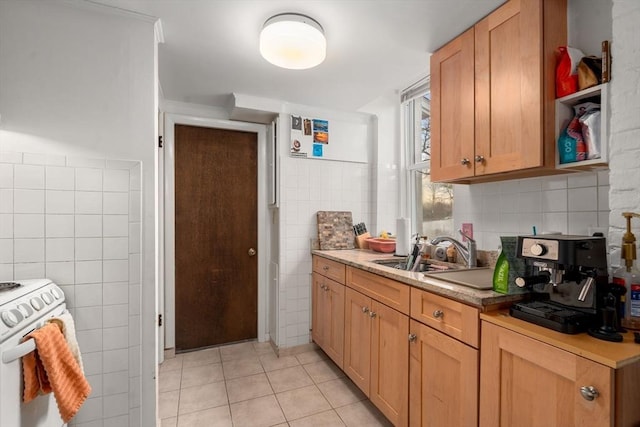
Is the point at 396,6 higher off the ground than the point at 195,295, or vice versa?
the point at 396,6

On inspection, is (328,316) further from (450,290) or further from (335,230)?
(450,290)

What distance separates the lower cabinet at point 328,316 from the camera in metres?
2.21

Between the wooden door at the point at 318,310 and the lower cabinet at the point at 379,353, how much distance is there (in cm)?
41

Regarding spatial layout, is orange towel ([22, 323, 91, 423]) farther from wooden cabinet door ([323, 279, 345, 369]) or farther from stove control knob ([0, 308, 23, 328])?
wooden cabinet door ([323, 279, 345, 369])

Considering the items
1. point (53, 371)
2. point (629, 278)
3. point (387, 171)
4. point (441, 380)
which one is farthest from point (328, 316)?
point (629, 278)

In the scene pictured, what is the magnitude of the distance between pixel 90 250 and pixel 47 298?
29cm

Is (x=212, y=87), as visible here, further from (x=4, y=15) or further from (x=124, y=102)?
(x=4, y=15)

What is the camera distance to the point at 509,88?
4.60 ft

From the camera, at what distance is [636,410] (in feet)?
2.71

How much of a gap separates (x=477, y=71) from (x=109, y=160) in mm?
1945

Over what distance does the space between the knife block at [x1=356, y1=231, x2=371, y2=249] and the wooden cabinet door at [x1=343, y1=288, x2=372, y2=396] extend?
28.5 inches

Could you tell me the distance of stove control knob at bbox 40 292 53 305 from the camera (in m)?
1.19

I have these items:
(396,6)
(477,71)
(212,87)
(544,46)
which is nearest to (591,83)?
(544,46)

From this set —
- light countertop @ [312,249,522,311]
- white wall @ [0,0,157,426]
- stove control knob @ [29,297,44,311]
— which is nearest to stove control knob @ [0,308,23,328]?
stove control knob @ [29,297,44,311]
